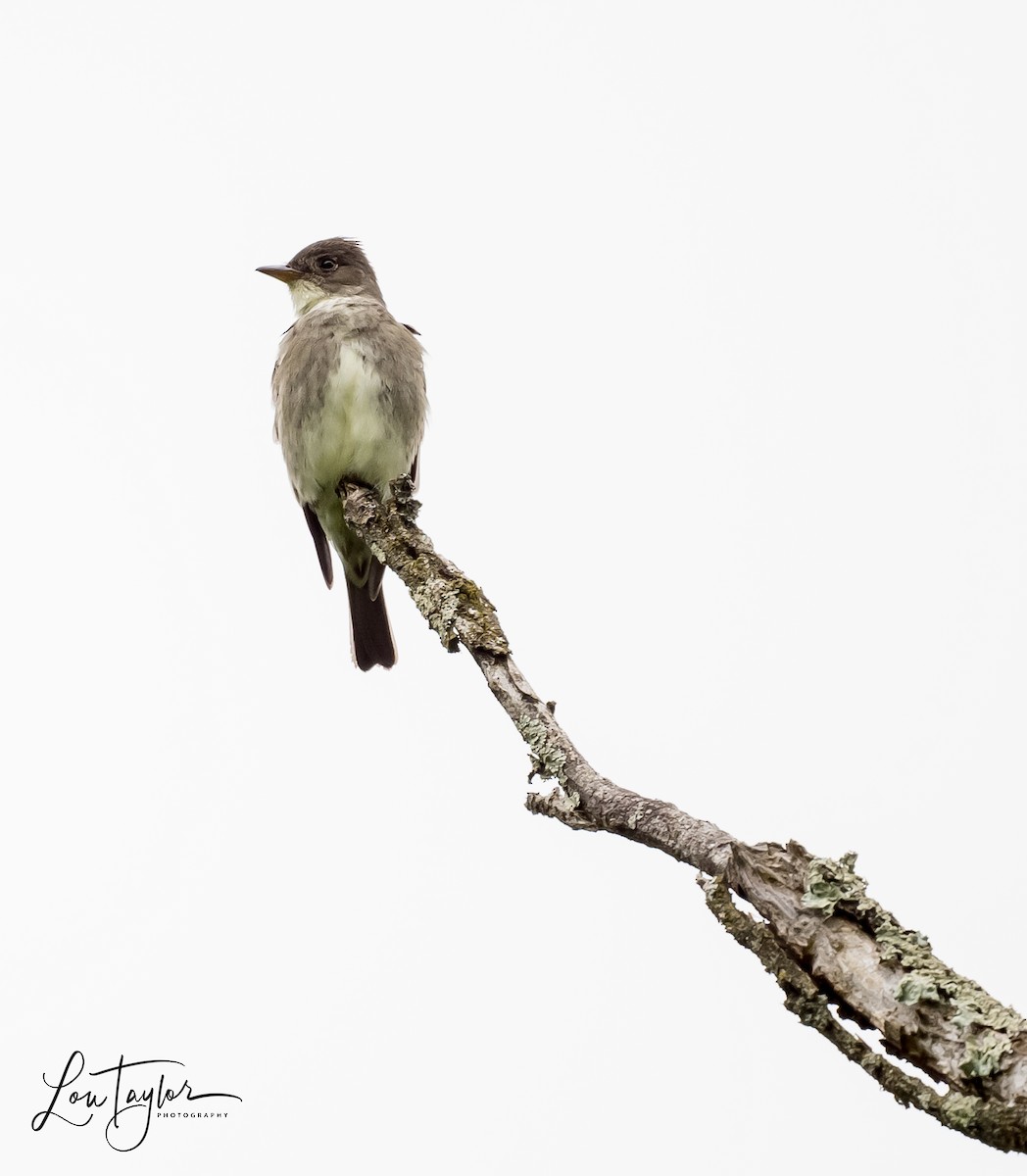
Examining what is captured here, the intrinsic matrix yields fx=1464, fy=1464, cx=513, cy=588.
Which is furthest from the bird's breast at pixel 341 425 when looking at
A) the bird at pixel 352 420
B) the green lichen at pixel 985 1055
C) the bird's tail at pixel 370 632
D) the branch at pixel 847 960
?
the green lichen at pixel 985 1055

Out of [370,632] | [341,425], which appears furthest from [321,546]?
[341,425]

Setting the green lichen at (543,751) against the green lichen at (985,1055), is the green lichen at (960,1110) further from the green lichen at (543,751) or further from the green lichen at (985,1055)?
the green lichen at (543,751)

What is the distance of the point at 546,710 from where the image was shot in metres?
4.33

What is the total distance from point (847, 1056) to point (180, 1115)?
454cm

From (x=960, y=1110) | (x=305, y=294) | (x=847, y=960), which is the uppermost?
→ (x=305, y=294)

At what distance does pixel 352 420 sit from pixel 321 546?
3.27 feet

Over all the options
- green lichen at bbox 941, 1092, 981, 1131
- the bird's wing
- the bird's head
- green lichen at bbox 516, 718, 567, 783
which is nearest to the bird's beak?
the bird's head

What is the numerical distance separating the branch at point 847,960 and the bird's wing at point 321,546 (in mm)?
4814

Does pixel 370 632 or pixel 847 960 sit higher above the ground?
pixel 370 632

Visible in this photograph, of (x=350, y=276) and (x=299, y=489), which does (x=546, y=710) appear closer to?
(x=299, y=489)

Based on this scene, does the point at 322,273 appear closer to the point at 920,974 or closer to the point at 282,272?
the point at 282,272

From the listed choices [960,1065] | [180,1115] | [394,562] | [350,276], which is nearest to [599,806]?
[960,1065]

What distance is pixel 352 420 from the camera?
26.6 ft

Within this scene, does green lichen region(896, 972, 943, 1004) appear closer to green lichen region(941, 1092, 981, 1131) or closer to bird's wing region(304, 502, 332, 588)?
green lichen region(941, 1092, 981, 1131)
